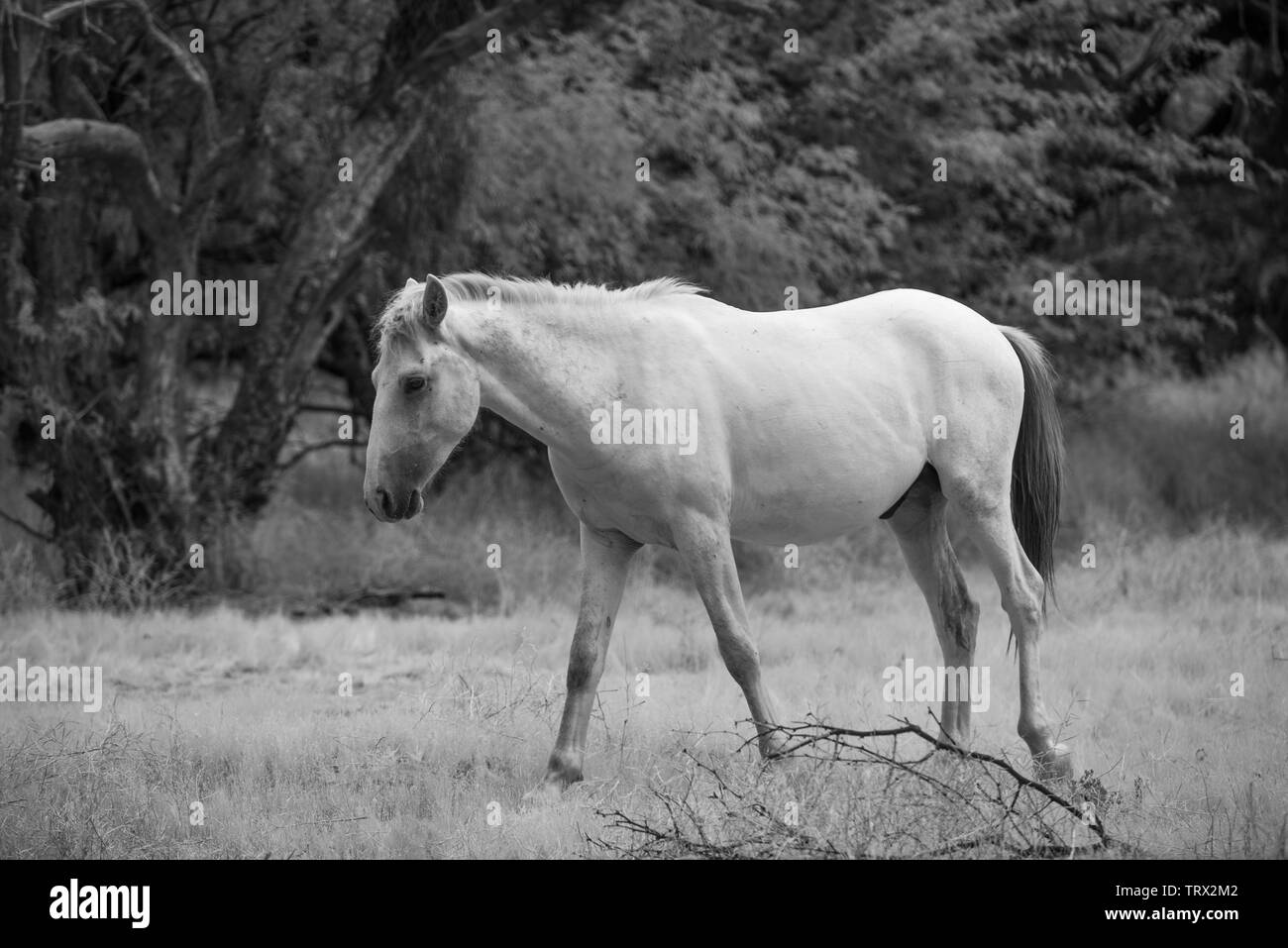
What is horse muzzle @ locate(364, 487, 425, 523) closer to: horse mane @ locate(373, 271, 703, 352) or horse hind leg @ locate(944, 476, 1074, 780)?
horse mane @ locate(373, 271, 703, 352)

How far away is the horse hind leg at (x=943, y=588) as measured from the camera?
6920 mm

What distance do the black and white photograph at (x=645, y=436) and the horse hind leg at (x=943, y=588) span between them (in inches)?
0.9

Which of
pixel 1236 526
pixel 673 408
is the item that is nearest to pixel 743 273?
pixel 1236 526

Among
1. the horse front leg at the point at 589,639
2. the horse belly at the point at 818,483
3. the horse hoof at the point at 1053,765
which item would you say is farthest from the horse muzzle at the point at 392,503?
the horse hoof at the point at 1053,765

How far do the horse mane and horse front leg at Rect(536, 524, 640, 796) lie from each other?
3.31ft

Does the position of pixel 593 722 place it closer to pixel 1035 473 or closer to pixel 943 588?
pixel 943 588

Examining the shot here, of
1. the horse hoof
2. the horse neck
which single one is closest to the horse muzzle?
the horse neck

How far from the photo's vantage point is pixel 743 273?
484 inches

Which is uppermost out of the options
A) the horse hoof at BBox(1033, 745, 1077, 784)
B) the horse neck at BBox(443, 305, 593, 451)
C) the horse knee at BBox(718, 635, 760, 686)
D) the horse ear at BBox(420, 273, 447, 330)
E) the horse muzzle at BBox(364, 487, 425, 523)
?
the horse ear at BBox(420, 273, 447, 330)

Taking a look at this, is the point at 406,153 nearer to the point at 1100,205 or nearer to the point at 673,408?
the point at 673,408

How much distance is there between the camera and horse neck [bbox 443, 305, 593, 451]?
6121 millimetres

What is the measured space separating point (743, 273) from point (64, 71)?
5443mm

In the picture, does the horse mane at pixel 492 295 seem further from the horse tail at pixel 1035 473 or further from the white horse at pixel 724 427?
the horse tail at pixel 1035 473
